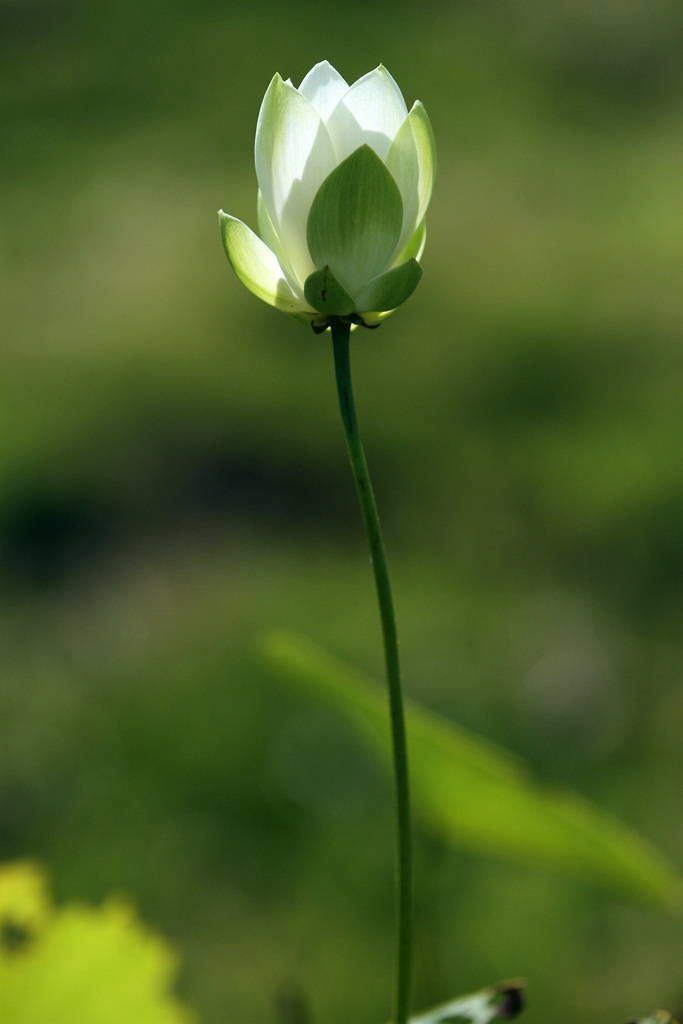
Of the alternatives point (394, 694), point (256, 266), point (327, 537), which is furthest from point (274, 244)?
point (327, 537)

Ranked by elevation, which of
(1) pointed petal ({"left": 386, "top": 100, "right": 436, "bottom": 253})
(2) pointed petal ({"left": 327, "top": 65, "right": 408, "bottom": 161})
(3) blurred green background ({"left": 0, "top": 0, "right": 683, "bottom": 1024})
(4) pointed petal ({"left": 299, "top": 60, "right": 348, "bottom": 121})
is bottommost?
(1) pointed petal ({"left": 386, "top": 100, "right": 436, "bottom": 253})

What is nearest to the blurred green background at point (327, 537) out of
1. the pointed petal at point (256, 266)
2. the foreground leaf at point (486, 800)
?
the foreground leaf at point (486, 800)

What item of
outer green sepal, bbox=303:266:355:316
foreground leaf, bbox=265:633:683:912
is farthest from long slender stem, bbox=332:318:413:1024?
foreground leaf, bbox=265:633:683:912

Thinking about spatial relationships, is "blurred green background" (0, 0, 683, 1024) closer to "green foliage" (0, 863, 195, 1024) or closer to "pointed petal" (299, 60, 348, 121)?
"green foliage" (0, 863, 195, 1024)

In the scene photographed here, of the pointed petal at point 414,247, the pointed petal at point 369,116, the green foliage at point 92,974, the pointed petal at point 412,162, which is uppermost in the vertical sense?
the pointed petal at point 369,116

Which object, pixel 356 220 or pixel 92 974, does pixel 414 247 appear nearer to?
pixel 356 220

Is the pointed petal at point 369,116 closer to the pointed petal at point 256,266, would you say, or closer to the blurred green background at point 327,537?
the pointed petal at point 256,266
